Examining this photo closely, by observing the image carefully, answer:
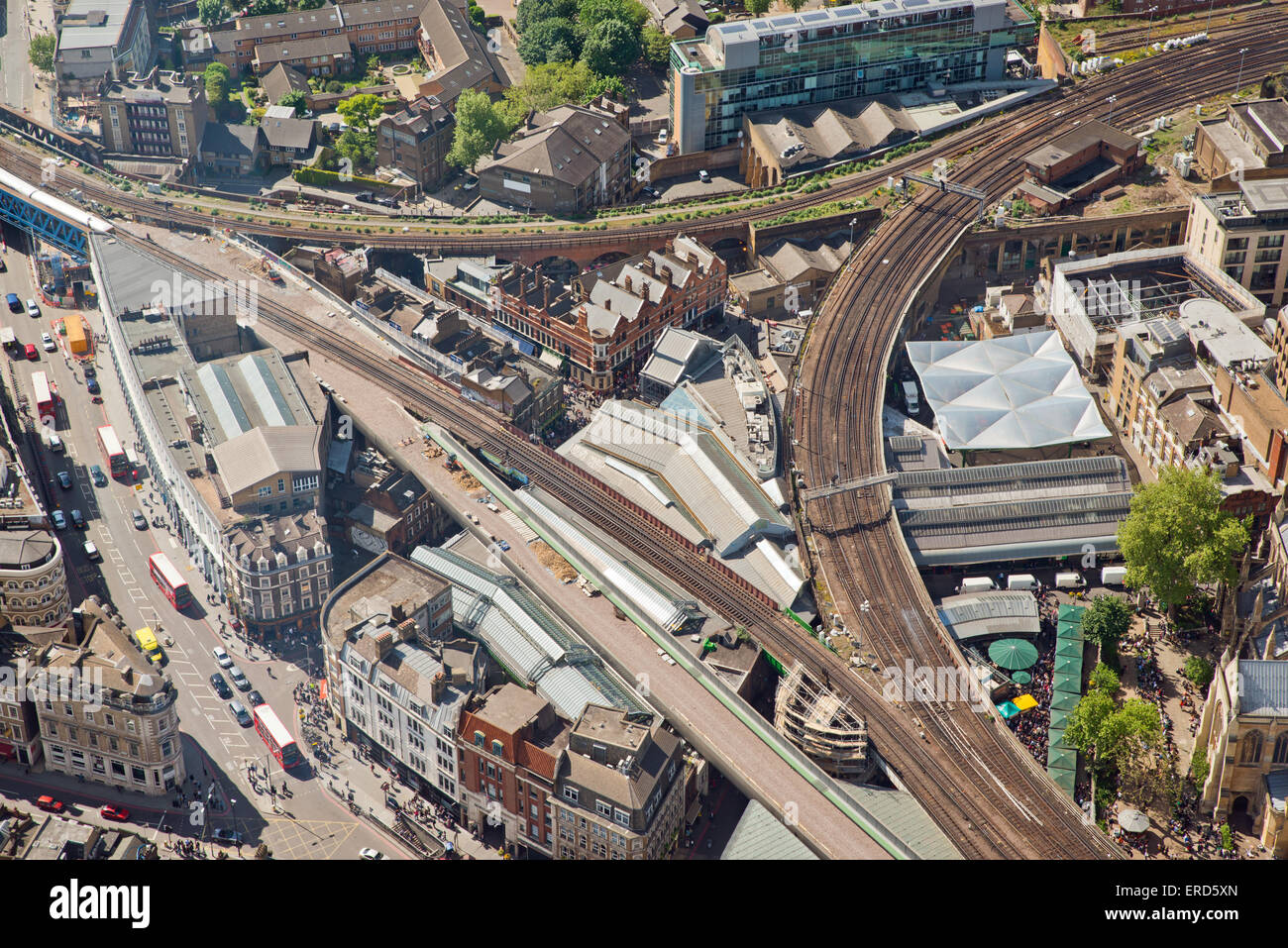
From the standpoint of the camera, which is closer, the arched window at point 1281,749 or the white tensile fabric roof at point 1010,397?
the arched window at point 1281,749

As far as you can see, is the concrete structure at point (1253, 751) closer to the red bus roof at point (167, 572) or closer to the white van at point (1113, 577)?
the white van at point (1113, 577)

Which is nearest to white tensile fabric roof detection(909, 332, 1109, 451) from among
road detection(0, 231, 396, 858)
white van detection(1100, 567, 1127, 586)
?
white van detection(1100, 567, 1127, 586)

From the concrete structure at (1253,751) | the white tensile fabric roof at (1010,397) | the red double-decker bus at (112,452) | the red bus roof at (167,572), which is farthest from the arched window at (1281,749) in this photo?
the red double-decker bus at (112,452)

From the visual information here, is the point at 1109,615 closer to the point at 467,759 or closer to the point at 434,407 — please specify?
the point at 467,759

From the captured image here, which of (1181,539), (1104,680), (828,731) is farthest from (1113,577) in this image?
(828,731)

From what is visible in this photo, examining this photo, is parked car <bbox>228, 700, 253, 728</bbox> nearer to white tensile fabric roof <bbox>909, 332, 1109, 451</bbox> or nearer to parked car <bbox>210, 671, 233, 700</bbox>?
parked car <bbox>210, 671, 233, 700</bbox>
